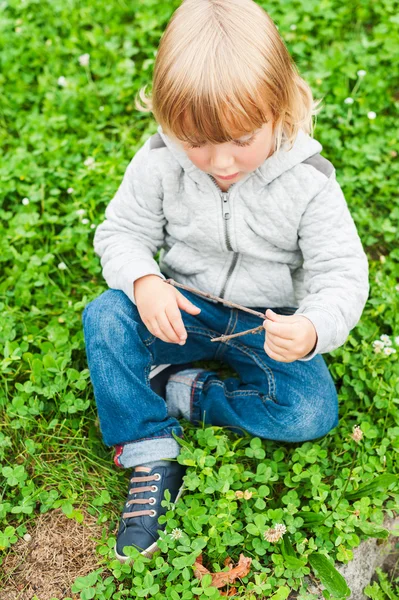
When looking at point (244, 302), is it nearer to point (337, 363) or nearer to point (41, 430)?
Answer: point (337, 363)

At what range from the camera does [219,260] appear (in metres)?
2.50

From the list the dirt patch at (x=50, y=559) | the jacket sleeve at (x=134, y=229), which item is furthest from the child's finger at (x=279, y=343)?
the dirt patch at (x=50, y=559)

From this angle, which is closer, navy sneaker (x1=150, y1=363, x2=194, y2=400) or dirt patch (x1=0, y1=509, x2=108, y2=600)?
dirt patch (x1=0, y1=509, x2=108, y2=600)

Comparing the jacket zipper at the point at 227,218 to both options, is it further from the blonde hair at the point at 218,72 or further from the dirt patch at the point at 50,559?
the dirt patch at the point at 50,559

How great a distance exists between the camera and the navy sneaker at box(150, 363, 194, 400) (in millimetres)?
2658

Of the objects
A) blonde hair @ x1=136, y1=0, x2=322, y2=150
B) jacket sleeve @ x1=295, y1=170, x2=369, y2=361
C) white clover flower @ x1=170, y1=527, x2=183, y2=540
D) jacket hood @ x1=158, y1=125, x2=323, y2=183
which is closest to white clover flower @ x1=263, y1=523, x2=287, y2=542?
white clover flower @ x1=170, y1=527, x2=183, y2=540

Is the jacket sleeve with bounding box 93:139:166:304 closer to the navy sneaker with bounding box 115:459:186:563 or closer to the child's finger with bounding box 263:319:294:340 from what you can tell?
the child's finger with bounding box 263:319:294:340

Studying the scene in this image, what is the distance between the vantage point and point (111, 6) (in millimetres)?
3979

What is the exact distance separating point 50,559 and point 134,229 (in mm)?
1210

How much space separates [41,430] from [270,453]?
89 centimetres

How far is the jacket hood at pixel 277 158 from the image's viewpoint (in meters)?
2.22

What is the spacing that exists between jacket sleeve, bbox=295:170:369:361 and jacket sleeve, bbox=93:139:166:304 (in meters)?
0.54

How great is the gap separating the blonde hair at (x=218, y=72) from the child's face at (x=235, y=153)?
33mm

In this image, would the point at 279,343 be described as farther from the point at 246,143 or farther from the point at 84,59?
the point at 84,59
